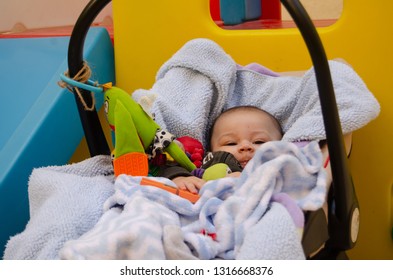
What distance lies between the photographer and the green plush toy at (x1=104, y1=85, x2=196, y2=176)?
88 centimetres

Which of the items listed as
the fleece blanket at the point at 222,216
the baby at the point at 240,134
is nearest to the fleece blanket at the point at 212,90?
the baby at the point at 240,134

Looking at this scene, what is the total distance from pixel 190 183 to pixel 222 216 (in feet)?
0.50

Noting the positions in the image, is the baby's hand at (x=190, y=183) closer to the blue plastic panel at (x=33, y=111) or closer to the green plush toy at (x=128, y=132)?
the green plush toy at (x=128, y=132)

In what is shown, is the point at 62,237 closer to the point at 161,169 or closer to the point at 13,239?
the point at 13,239

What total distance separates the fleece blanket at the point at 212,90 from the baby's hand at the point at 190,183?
216mm

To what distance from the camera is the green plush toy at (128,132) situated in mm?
880

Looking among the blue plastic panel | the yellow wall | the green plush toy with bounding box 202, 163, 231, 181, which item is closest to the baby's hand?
the green plush toy with bounding box 202, 163, 231, 181

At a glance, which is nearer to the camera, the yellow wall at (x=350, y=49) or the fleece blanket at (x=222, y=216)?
the fleece blanket at (x=222, y=216)

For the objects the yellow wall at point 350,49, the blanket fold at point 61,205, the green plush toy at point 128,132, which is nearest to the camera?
the blanket fold at point 61,205

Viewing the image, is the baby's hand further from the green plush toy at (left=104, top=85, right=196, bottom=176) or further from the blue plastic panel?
the blue plastic panel

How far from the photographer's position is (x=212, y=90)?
1177 millimetres

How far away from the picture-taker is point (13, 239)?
80 centimetres

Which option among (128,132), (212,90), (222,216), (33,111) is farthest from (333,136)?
(33,111)
